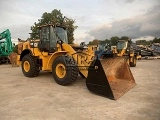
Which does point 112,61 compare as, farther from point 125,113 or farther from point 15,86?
point 15,86

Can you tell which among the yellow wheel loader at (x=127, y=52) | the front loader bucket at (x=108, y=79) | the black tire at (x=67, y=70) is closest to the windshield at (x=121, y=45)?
the yellow wheel loader at (x=127, y=52)

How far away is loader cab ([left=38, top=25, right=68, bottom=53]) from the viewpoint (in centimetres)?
757

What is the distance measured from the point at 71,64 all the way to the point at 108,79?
1.30 metres

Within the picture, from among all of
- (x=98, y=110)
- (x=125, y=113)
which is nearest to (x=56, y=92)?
(x=98, y=110)

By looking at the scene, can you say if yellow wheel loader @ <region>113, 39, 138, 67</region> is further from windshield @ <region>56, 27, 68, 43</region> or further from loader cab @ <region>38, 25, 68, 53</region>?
loader cab @ <region>38, 25, 68, 53</region>

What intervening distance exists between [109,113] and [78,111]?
664 millimetres

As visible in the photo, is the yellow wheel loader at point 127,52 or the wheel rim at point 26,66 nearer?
the wheel rim at point 26,66

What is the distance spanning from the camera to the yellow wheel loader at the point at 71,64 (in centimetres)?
532

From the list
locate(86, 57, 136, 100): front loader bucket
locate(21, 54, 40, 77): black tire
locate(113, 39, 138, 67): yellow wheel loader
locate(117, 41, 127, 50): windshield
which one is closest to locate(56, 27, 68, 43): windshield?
locate(21, 54, 40, 77): black tire


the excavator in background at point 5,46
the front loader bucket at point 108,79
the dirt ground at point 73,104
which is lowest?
the dirt ground at point 73,104

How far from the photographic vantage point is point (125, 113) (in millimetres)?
4094

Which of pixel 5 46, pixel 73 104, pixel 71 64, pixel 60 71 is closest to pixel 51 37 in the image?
pixel 60 71

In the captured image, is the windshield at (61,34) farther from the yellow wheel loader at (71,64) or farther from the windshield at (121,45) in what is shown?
the windshield at (121,45)

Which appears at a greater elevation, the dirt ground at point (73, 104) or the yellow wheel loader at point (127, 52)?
the yellow wheel loader at point (127, 52)
